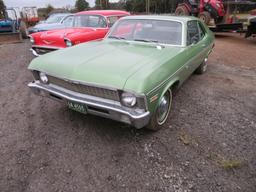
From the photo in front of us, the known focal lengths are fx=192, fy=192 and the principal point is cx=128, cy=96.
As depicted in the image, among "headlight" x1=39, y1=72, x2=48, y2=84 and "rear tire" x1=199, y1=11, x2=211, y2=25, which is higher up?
"rear tire" x1=199, y1=11, x2=211, y2=25

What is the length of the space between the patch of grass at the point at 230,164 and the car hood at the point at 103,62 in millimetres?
1509

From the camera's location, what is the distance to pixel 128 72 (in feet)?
7.49

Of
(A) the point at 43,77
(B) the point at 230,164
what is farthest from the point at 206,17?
(A) the point at 43,77

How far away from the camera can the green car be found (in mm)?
2236

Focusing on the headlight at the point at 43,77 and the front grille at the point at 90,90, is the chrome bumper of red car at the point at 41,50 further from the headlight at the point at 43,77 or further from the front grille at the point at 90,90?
the front grille at the point at 90,90

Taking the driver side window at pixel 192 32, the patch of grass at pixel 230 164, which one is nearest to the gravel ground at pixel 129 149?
the patch of grass at pixel 230 164

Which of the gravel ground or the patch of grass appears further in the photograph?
the patch of grass

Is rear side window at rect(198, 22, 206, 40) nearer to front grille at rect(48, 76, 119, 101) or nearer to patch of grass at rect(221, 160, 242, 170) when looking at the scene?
patch of grass at rect(221, 160, 242, 170)

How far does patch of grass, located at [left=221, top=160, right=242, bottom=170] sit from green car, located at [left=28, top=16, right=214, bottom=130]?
0.99m

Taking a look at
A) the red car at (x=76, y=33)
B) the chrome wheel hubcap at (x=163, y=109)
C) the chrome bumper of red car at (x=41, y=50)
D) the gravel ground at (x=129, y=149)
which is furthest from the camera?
the chrome bumper of red car at (x=41, y=50)

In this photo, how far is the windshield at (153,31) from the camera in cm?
340

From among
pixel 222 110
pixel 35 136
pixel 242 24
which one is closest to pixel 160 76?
pixel 222 110

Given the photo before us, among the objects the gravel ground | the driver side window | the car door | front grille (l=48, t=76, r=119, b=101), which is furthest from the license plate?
the driver side window

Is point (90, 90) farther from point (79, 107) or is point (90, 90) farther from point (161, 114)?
point (161, 114)
